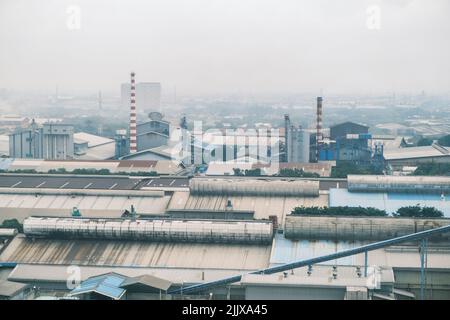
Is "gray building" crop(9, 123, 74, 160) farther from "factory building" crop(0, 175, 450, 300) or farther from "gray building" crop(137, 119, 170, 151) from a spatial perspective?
"factory building" crop(0, 175, 450, 300)

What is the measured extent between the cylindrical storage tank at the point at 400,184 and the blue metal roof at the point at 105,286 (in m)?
2.46

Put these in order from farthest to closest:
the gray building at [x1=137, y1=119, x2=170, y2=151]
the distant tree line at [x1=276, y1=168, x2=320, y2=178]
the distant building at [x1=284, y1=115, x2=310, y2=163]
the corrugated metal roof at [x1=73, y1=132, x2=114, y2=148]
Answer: the corrugated metal roof at [x1=73, y1=132, x2=114, y2=148]
the gray building at [x1=137, y1=119, x2=170, y2=151]
the distant building at [x1=284, y1=115, x2=310, y2=163]
the distant tree line at [x1=276, y1=168, x2=320, y2=178]

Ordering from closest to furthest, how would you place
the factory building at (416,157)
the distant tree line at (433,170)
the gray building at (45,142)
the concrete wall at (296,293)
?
1. the concrete wall at (296,293)
2. the distant tree line at (433,170)
3. the factory building at (416,157)
4. the gray building at (45,142)

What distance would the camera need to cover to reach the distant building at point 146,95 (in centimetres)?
1894

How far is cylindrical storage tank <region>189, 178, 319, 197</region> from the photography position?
5395 mm

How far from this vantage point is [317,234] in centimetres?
414

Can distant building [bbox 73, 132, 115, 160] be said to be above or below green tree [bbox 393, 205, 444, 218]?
below

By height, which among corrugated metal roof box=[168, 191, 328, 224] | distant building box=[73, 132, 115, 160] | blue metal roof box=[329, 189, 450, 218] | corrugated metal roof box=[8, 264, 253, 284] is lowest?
distant building box=[73, 132, 115, 160]

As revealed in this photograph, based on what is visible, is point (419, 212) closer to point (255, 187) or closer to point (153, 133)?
point (255, 187)

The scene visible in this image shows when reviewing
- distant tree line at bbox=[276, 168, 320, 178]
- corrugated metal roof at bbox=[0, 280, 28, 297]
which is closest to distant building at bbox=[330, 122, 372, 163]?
distant tree line at bbox=[276, 168, 320, 178]

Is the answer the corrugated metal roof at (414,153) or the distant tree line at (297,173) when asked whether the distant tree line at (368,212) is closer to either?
the distant tree line at (297,173)

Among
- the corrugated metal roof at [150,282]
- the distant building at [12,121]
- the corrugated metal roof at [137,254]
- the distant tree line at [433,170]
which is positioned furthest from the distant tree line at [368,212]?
the distant building at [12,121]

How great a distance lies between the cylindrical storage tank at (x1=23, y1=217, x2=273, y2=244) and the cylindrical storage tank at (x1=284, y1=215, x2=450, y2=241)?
17 cm

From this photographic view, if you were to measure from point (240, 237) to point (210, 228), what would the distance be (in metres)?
0.16
